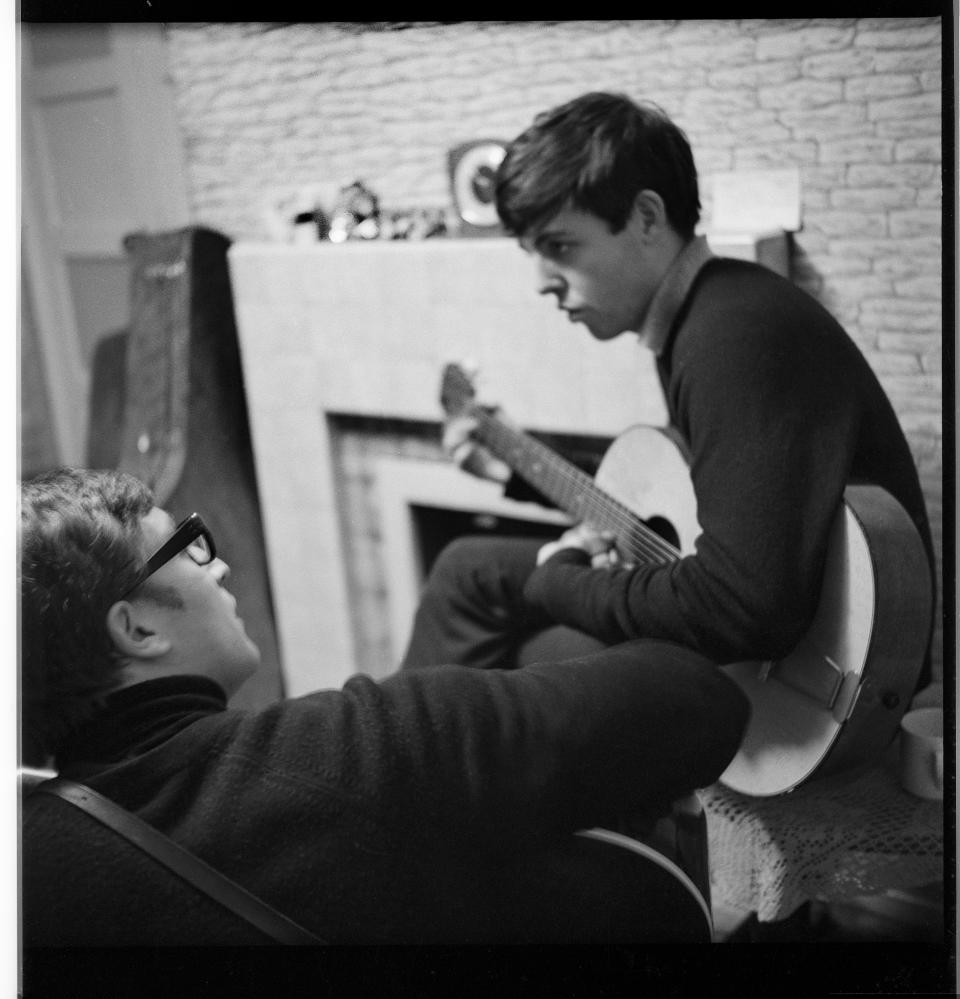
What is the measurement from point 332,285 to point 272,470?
28cm

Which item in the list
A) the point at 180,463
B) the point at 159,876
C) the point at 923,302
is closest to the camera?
the point at 159,876

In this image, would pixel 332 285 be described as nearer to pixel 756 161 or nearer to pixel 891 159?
pixel 756 161

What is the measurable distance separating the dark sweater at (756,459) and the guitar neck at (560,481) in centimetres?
6

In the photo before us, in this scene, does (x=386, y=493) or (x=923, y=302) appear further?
(x=386, y=493)

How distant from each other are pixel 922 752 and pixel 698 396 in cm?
55

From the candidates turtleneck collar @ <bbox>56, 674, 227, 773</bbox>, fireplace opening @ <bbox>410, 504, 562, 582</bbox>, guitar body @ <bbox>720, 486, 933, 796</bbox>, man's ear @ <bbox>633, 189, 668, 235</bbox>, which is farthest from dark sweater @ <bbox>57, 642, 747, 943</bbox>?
man's ear @ <bbox>633, 189, 668, 235</bbox>

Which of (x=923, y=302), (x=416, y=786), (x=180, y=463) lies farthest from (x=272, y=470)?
(x=923, y=302)

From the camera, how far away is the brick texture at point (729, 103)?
1.31m

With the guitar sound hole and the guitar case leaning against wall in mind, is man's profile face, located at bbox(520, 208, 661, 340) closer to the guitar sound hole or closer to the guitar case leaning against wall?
the guitar sound hole

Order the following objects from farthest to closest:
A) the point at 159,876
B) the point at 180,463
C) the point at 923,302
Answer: the point at 180,463, the point at 923,302, the point at 159,876

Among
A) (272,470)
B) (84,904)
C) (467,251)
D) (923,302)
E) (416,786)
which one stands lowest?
(84,904)

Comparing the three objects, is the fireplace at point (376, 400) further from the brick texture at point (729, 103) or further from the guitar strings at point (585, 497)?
the brick texture at point (729, 103)

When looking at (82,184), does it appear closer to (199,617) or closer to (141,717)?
(199,617)

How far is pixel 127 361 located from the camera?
1.50m
